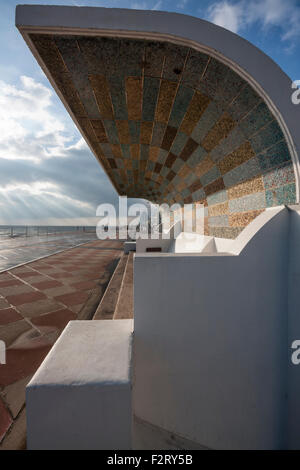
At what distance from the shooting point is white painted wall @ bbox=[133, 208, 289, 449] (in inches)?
76.8

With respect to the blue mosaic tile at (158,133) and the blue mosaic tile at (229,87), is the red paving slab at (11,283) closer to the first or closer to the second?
the blue mosaic tile at (158,133)

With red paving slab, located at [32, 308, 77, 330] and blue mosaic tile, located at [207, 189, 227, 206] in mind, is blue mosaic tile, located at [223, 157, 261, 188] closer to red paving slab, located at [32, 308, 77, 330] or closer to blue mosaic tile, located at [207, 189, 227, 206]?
blue mosaic tile, located at [207, 189, 227, 206]

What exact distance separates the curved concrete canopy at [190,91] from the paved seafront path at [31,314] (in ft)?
12.6

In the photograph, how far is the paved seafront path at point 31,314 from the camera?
1993 millimetres

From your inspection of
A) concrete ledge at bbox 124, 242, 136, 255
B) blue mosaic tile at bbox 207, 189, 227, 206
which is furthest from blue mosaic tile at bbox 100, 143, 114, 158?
concrete ledge at bbox 124, 242, 136, 255

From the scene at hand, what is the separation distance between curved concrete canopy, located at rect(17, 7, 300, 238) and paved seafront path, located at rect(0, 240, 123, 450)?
385cm

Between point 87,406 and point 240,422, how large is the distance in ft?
6.68

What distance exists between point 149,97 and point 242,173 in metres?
2.13

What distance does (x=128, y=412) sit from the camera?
133 cm

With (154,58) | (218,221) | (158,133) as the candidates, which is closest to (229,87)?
(154,58)

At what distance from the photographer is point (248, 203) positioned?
2.85 metres

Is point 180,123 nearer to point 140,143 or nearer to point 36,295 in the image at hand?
point 140,143

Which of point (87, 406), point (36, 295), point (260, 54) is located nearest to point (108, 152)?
point (260, 54)

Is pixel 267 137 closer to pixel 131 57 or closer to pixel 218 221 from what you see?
pixel 218 221
